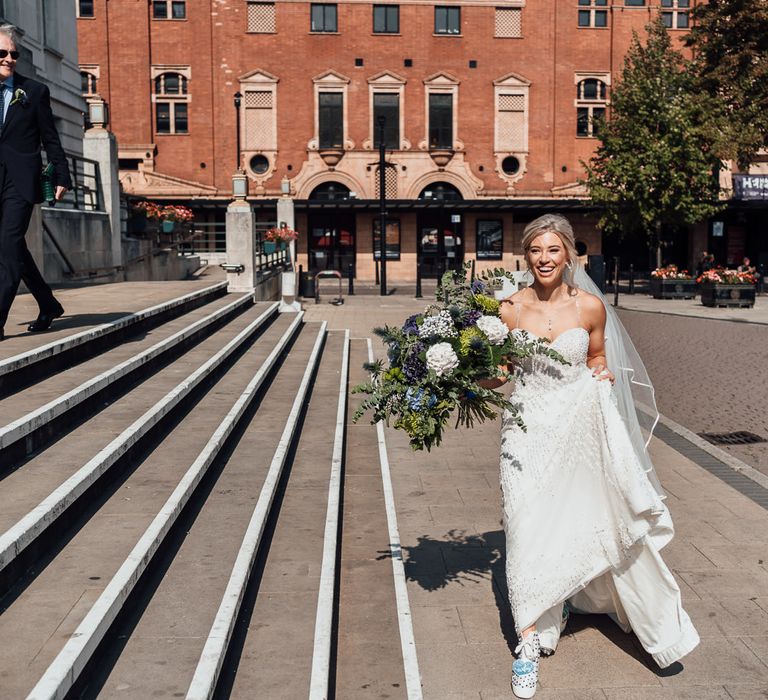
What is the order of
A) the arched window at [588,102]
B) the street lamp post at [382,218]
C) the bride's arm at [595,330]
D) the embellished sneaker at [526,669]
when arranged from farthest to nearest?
the arched window at [588,102], the street lamp post at [382,218], the bride's arm at [595,330], the embellished sneaker at [526,669]

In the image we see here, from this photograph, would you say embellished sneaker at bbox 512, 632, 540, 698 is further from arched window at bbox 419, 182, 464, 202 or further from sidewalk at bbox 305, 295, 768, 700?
arched window at bbox 419, 182, 464, 202

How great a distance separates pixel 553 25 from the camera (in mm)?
48375

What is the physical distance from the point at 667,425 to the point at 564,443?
248 inches

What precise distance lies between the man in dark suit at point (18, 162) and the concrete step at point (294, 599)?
280cm

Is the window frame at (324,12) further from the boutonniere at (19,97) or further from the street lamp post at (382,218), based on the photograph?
the boutonniere at (19,97)

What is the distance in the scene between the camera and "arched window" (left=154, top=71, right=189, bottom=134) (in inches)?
1863

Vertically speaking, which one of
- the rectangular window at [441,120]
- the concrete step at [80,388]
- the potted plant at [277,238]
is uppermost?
the rectangular window at [441,120]

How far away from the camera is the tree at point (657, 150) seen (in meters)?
36.8

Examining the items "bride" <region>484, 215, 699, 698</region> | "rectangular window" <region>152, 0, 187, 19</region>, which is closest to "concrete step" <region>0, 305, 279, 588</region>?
"bride" <region>484, 215, 699, 698</region>

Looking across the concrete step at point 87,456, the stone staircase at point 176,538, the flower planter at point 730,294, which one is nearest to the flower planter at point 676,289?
the flower planter at point 730,294

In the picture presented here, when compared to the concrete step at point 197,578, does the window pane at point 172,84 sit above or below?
above

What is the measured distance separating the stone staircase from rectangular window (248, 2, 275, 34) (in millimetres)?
40900

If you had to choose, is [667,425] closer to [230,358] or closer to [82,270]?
[230,358]

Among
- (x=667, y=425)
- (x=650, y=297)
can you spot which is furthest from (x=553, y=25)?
(x=667, y=425)
